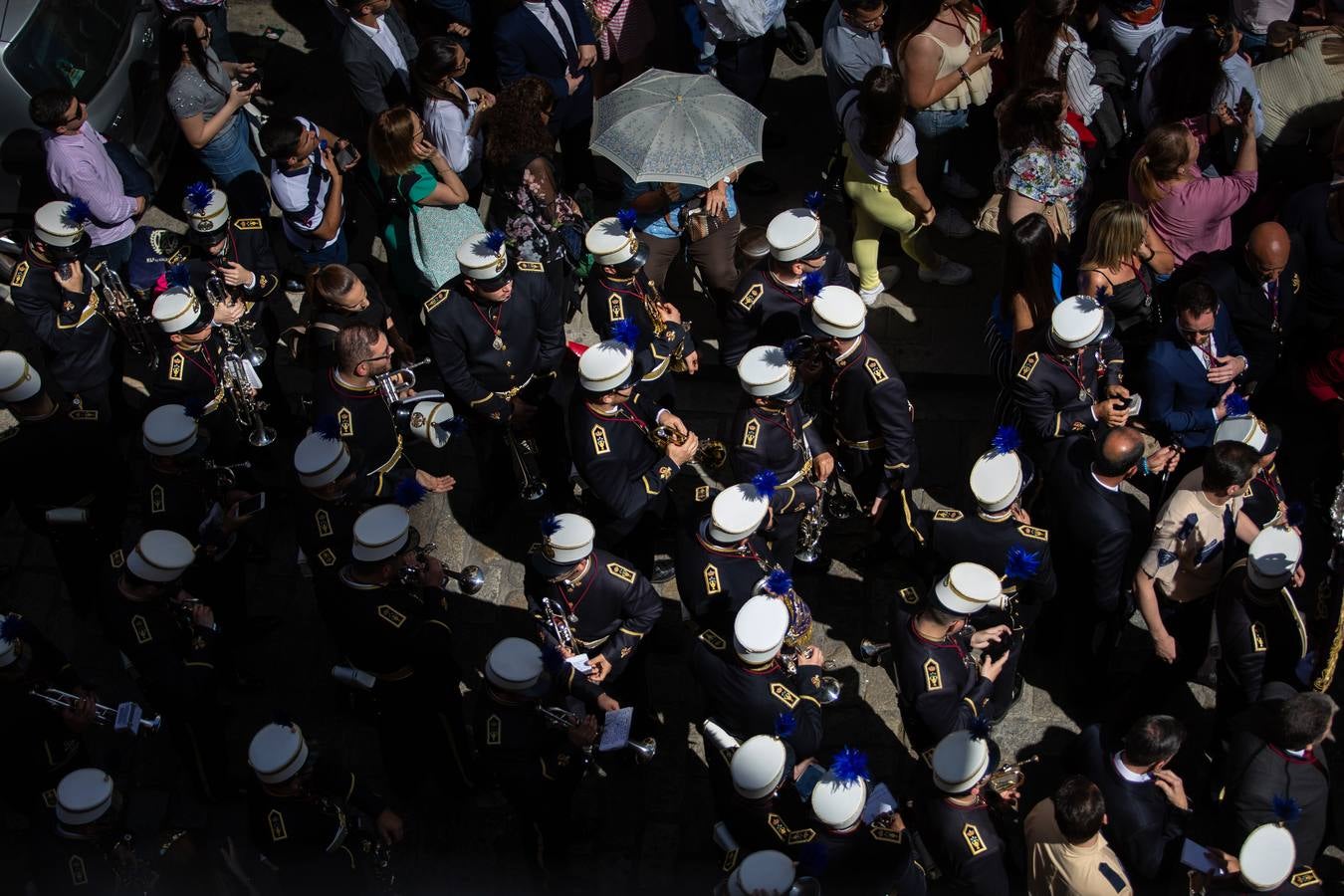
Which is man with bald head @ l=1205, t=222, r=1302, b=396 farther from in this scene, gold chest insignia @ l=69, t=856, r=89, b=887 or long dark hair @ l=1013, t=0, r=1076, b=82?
gold chest insignia @ l=69, t=856, r=89, b=887

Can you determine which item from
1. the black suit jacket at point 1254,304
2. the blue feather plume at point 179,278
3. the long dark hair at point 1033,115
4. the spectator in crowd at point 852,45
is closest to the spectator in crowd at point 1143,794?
the black suit jacket at point 1254,304

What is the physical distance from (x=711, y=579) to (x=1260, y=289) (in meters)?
3.78

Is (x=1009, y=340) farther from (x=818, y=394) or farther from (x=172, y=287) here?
(x=172, y=287)

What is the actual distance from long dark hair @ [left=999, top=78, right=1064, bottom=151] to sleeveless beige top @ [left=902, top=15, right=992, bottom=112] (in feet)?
3.01

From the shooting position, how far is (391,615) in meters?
6.27

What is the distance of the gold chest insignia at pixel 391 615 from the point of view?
20.5 feet

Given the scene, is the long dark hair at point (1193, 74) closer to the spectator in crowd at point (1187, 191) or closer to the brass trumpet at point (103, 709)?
the spectator in crowd at point (1187, 191)

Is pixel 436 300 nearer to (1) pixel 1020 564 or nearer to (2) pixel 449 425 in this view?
(2) pixel 449 425

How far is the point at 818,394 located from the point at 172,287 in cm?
411

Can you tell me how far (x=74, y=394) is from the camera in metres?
7.71

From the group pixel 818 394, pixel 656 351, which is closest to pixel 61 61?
pixel 656 351

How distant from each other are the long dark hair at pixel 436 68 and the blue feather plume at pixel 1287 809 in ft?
20.3

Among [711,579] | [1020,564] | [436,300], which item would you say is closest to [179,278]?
[436,300]

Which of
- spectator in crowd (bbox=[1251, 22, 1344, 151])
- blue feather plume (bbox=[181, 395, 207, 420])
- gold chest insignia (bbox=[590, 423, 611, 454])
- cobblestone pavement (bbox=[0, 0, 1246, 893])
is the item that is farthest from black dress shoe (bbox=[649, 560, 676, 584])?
spectator in crowd (bbox=[1251, 22, 1344, 151])
